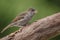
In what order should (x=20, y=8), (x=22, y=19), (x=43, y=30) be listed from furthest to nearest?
(x=20, y=8) < (x=22, y=19) < (x=43, y=30)

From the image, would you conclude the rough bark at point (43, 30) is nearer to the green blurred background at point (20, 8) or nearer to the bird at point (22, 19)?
the bird at point (22, 19)

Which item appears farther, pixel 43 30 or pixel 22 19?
pixel 22 19

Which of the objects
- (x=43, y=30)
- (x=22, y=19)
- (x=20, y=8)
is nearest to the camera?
(x=43, y=30)

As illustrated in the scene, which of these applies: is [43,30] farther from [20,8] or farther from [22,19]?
[20,8]

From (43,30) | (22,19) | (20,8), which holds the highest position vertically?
(20,8)

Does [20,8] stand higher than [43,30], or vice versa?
[20,8]

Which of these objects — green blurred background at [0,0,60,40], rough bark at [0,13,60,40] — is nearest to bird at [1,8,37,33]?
rough bark at [0,13,60,40]

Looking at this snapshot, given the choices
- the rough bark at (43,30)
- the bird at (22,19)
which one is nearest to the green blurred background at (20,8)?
the bird at (22,19)

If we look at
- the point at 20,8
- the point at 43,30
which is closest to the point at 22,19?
the point at 43,30

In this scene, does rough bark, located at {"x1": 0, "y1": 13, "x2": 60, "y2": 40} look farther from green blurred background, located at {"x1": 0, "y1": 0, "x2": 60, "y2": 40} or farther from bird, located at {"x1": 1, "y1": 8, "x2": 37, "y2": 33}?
green blurred background, located at {"x1": 0, "y1": 0, "x2": 60, "y2": 40}
